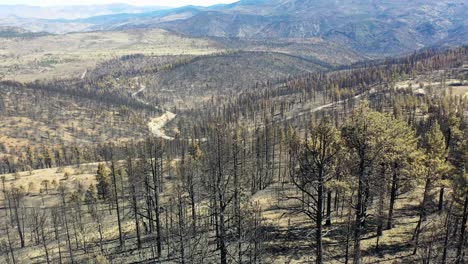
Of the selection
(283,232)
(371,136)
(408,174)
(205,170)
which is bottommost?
(283,232)

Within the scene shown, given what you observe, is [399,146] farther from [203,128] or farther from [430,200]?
[203,128]

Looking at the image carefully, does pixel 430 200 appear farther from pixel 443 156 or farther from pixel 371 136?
pixel 371 136

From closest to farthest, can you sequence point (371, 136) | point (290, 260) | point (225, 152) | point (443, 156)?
1. point (371, 136)
2. point (225, 152)
3. point (290, 260)
4. point (443, 156)

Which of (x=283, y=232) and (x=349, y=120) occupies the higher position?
(x=349, y=120)

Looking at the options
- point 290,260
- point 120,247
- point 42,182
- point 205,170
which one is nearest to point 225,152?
point 205,170

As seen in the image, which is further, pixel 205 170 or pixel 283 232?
pixel 283 232

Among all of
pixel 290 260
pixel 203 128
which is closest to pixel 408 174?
pixel 290 260

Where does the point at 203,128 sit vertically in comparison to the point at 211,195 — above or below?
below

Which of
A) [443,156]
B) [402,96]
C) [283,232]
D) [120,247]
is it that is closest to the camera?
[443,156]

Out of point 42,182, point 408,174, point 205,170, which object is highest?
point 205,170
